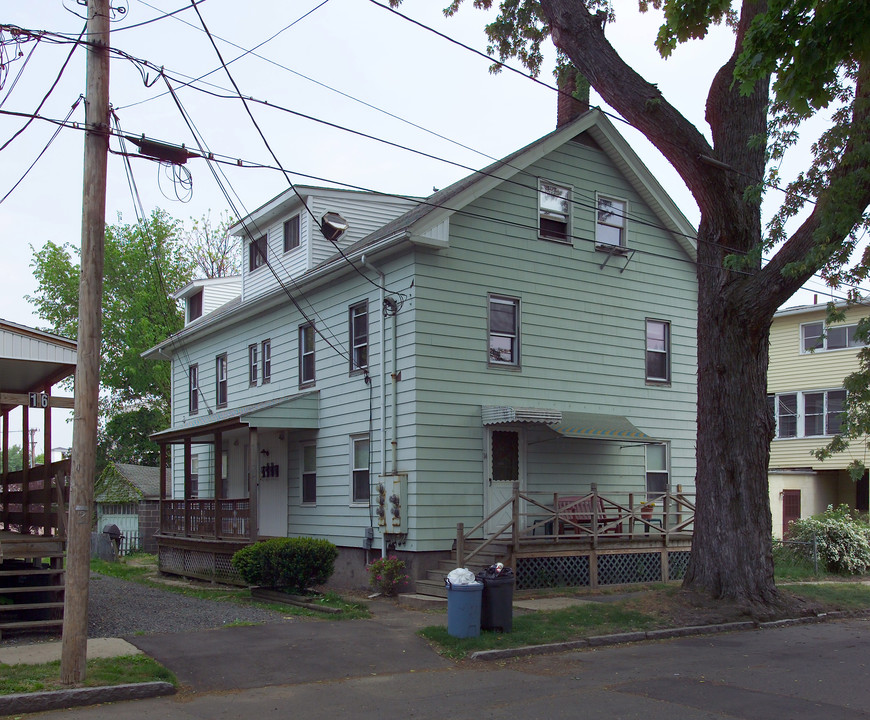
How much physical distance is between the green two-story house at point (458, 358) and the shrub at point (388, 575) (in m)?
0.38

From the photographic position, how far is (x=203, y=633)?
12.1m

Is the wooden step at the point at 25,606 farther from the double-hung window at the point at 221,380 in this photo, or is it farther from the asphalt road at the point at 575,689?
the double-hung window at the point at 221,380

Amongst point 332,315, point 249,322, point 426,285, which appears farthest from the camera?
point 249,322

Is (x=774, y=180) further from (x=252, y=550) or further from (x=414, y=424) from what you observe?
Result: (x=252, y=550)

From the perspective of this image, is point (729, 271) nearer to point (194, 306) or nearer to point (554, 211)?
point (554, 211)

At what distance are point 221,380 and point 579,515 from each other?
12.2m

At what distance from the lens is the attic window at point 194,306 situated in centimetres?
2941

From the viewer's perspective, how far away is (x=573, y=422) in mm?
18156

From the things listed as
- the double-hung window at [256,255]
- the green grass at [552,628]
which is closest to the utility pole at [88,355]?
the green grass at [552,628]

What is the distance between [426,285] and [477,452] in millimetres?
3420

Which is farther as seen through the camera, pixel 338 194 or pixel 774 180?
pixel 338 194

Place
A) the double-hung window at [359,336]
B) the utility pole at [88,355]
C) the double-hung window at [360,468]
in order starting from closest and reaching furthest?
the utility pole at [88,355] → the double-hung window at [360,468] → the double-hung window at [359,336]

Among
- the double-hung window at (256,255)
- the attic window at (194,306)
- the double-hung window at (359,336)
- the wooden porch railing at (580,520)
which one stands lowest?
the wooden porch railing at (580,520)

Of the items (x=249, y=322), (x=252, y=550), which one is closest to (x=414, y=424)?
(x=252, y=550)
